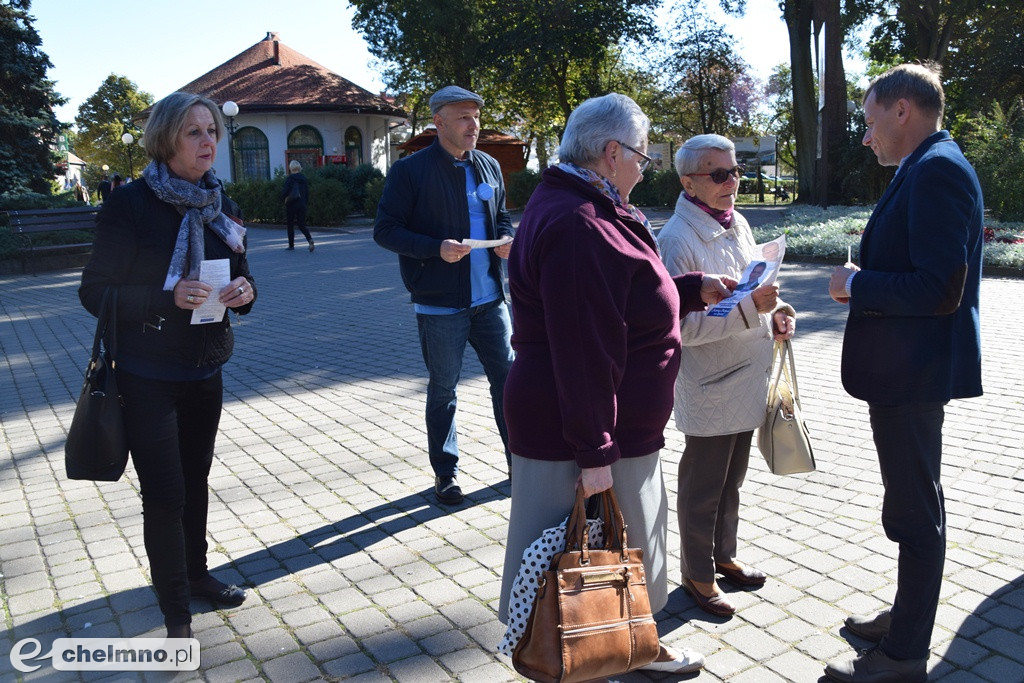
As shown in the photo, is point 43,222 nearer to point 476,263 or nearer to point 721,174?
point 476,263

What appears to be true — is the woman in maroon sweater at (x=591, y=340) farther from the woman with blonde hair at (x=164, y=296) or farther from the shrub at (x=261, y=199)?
the shrub at (x=261, y=199)

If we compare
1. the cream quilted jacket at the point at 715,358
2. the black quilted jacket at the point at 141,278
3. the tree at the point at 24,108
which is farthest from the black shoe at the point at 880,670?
the tree at the point at 24,108

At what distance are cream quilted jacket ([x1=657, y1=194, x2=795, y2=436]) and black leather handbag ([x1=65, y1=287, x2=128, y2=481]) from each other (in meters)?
2.07

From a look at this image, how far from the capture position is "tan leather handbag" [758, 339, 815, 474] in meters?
3.47

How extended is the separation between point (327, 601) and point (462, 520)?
102cm

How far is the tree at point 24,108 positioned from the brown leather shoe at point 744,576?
25.6m

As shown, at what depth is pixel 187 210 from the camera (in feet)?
10.9

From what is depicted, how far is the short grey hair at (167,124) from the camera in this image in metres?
3.21

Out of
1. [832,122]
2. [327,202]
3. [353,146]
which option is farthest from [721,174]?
[353,146]

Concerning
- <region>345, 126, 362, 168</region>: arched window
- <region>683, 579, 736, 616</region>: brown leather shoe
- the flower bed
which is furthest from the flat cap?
<region>345, 126, 362, 168</region>: arched window

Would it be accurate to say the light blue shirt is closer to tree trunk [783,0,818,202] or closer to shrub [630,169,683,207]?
tree trunk [783,0,818,202]

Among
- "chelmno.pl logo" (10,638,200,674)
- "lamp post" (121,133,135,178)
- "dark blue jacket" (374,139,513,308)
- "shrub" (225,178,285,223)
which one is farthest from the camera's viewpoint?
"lamp post" (121,133,135,178)

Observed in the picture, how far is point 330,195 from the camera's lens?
92.8 feet

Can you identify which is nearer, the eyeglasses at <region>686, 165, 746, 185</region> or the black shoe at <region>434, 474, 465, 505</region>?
the eyeglasses at <region>686, 165, 746, 185</region>
